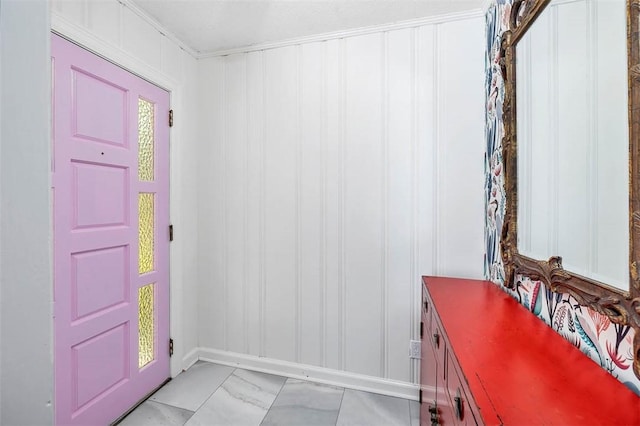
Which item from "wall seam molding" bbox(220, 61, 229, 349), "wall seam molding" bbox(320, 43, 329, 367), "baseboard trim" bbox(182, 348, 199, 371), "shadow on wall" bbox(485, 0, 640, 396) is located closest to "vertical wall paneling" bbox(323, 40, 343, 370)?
"wall seam molding" bbox(320, 43, 329, 367)

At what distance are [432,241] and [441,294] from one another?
0.52 m

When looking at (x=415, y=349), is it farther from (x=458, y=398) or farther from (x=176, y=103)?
(x=176, y=103)

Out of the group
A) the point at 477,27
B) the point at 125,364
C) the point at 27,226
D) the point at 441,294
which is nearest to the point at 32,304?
the point at 27,226

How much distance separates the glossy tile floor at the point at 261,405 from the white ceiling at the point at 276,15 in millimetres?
2422

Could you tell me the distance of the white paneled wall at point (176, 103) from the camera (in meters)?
1.61

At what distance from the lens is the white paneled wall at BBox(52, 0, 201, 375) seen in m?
1.61

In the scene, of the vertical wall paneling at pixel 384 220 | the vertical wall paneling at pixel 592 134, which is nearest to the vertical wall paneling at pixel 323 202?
the vertical wall paneling at pixel 384 220

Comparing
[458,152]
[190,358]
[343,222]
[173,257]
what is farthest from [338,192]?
[190,358]

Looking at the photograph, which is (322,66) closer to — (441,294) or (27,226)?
(441,294)

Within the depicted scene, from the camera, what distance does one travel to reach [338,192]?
2.04 metres

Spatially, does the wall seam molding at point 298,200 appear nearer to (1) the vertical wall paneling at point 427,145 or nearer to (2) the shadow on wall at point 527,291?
(1) the vertical wall paneling at point 427,145

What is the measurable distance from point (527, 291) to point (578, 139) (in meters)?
0.64

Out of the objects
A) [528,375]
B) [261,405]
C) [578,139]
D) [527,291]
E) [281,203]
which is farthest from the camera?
[281,203]

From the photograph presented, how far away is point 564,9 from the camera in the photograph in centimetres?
96
